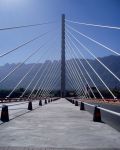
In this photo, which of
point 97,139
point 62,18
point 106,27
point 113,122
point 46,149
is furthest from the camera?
point 62,18

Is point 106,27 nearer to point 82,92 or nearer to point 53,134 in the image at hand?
point 53,134

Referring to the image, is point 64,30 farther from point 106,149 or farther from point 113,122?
point 106,149

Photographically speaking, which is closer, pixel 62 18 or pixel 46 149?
pixel 46 149

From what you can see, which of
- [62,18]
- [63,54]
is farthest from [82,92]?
[62,18]

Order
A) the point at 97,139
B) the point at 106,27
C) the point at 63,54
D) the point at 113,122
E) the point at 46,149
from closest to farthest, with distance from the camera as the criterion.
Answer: the point at 46,149 → the point at 97,139 → the point at 113,122 → the point at 106,27 → the point at 63,54

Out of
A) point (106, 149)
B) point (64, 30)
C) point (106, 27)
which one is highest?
point (64, 30)

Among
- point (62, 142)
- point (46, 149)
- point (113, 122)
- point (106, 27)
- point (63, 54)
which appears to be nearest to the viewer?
point (46, 149)

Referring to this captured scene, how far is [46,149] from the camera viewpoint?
6.97 m

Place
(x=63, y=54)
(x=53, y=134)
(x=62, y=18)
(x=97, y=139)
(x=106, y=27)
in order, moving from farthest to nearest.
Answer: (x=63, y=54) → (x=62, y=18) → (x=106, y=27) → (x=53, y=134) → (x=97, y=139)

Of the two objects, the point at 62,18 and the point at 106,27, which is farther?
the point at 62,18

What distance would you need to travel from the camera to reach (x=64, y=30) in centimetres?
6097

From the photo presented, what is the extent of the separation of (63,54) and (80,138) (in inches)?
2221

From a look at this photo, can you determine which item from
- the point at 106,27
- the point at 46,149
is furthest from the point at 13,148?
the point at 106,27

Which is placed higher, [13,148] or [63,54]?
[63,54]
